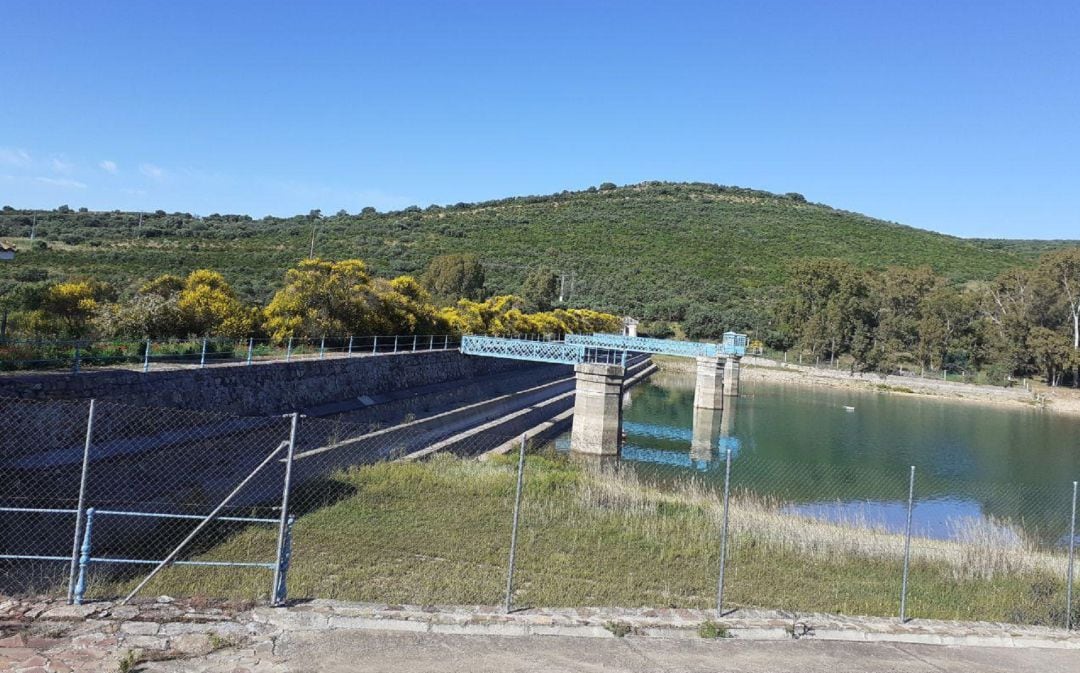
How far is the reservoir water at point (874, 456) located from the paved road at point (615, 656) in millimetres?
9785

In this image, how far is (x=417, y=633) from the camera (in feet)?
19.5

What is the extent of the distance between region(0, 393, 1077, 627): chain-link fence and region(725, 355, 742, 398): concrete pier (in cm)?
2907

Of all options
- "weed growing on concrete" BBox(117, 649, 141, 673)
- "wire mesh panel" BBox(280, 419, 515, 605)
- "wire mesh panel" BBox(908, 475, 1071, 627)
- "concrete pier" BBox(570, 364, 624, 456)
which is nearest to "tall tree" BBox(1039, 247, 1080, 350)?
"concrete pier" BBox(570, 364, 624, 456)

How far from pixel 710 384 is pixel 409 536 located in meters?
35.4

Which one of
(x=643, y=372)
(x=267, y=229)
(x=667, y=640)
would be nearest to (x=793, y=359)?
(x=643, y=372)

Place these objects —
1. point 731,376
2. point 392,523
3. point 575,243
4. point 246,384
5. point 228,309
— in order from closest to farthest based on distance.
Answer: point 392,523, point 246,384, point 228,309, point 731,376, point 575,243

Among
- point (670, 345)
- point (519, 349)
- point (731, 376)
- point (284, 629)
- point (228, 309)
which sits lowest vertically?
point (284, 629)

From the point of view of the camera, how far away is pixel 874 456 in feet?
96.0

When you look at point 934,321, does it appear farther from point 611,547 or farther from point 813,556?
point 611,547

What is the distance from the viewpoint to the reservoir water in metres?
20.0

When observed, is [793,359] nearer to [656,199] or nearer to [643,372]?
[643,372]

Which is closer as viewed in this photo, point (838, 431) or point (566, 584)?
point (566, 584)

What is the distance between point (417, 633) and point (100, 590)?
12.5 feet

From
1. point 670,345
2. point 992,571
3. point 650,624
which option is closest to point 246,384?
point 650,624
